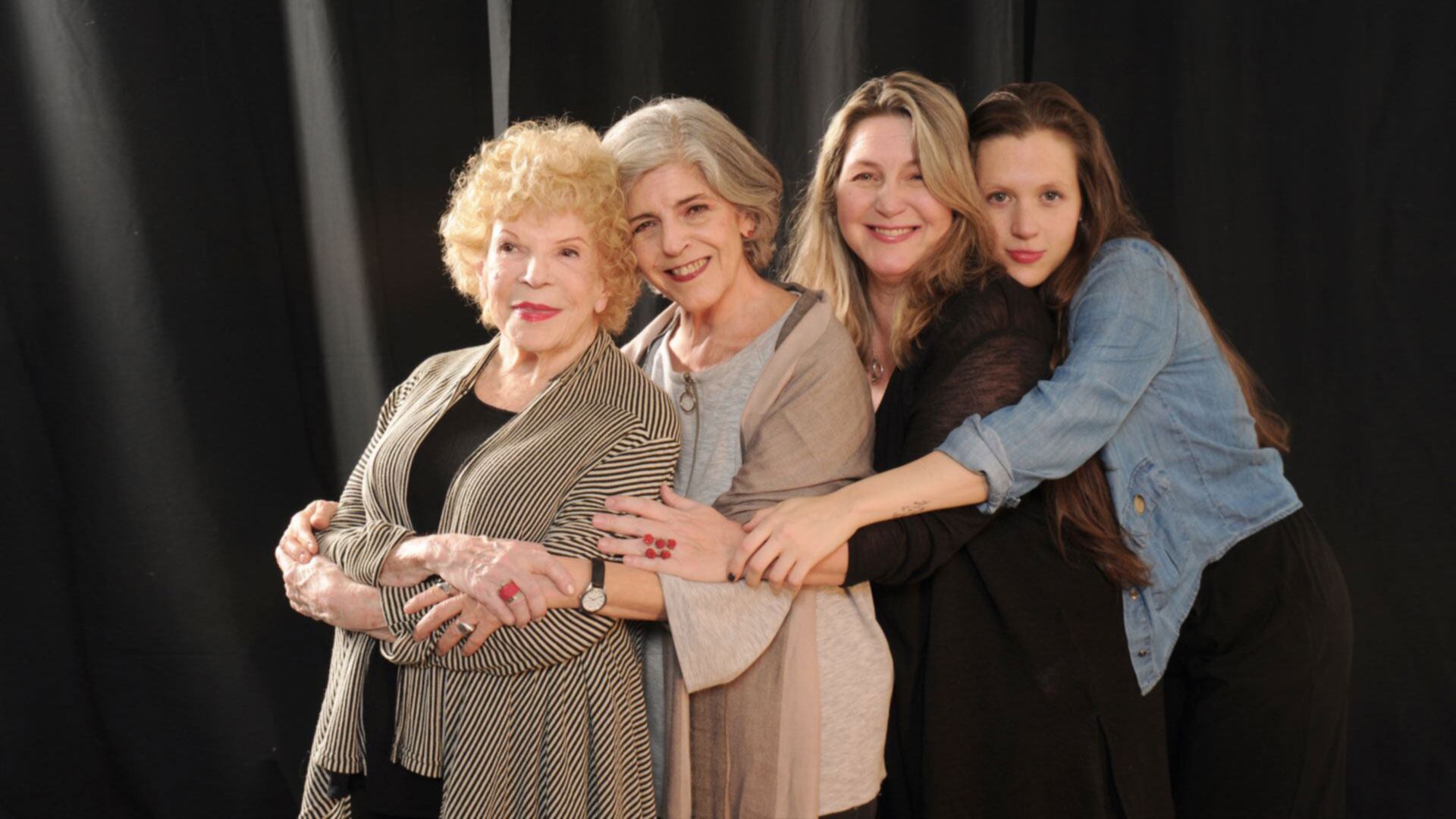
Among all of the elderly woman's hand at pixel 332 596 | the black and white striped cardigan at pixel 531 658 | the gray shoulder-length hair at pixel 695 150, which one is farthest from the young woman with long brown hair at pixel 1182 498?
the elderly woman's hand at pixel 332 596

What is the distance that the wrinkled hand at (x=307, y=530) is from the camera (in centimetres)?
176

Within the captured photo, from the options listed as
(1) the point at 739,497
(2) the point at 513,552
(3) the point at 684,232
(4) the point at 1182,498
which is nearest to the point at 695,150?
(3) the point at 684,232

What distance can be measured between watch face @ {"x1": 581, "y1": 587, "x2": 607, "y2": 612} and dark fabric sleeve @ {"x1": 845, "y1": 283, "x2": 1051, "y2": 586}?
37 cm

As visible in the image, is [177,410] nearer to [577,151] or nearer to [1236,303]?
[577,151]

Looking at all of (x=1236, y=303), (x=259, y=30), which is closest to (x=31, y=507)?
(x=259, y=30)

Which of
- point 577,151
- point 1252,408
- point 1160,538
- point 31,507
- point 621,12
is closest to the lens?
point 577,151

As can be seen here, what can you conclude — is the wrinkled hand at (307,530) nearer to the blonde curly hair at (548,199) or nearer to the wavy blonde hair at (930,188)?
the blonde curly hair at (548,199)

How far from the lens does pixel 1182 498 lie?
1946mm

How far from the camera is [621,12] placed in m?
2.60

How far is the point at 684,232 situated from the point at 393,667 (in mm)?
752

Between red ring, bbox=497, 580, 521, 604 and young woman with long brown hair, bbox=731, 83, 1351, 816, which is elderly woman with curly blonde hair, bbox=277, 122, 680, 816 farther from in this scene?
Answer: young woman with long brown hair, bbox=731, 83, 1351, 816

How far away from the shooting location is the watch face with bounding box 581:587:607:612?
1530mm

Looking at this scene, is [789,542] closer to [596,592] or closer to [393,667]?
[596,592]

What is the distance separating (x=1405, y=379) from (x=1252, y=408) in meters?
0.83
